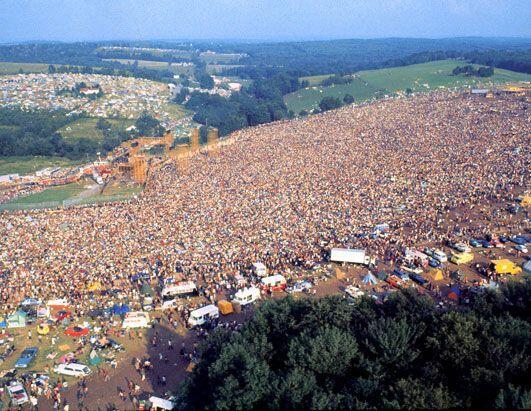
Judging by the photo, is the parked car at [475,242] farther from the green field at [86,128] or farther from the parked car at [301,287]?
the green field at [86,128]

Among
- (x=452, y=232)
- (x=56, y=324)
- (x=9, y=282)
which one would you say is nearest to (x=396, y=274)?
(x=452, y=232)

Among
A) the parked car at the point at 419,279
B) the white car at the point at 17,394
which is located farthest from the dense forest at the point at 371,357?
the white car at the point at 17,394

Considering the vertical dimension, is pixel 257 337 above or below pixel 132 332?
above

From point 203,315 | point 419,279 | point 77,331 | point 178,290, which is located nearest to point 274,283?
point 203,315

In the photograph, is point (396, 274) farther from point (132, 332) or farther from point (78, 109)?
point (78, 109)

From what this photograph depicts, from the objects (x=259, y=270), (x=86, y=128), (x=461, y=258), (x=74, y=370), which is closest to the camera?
(x=74, y=370)

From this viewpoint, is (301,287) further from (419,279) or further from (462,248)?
(462,248)
